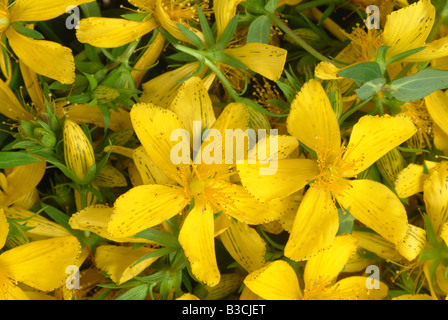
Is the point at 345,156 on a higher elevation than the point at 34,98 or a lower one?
lower

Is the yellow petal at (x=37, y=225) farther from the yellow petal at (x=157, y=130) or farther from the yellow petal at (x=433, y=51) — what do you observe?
the yellow petal at (x=433, y=51)

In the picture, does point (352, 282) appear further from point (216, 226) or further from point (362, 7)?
point (362, 7)

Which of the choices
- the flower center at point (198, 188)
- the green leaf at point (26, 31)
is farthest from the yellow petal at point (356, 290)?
the green leaf at point (26, 31)

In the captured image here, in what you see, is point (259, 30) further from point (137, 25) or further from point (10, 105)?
point (10, 105)

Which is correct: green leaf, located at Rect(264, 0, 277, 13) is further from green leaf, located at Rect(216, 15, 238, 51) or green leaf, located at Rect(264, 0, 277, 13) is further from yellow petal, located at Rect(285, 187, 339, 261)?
yellow petal, located at Rect(285, 187, 339, 261)

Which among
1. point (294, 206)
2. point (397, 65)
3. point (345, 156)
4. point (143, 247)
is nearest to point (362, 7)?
point (397, 65)

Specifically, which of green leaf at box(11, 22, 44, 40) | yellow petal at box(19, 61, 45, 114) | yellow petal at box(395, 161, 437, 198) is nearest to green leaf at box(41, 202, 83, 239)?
yellow petal at box(19, 61, 45, 114)
